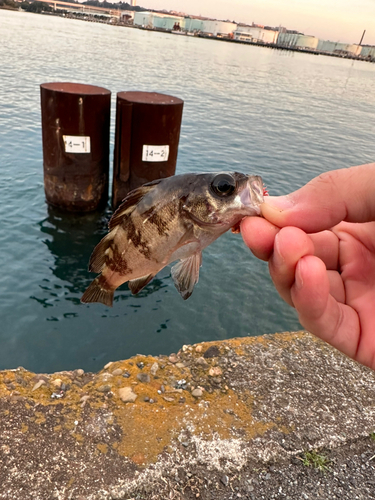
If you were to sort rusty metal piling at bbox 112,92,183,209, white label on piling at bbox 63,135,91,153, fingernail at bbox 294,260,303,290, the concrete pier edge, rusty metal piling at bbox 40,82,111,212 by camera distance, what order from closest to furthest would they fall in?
fingernail at bbox 294,260,303,290 → the concrete pier edge → rusty metal piling at bbox 40,82,111,212 → rusty metal piling at bbox 112,92,183,209 → white label on piling at bbox 63,135,91,153

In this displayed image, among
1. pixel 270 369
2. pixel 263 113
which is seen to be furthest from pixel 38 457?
pixel 263 113

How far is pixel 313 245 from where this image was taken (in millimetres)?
2400

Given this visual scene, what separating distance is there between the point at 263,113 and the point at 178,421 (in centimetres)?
2785

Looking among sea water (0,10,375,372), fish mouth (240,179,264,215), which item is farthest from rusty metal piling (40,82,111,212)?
fish mouth (240,179,264,215)

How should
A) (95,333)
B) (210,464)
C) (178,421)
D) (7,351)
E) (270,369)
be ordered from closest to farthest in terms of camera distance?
(210,464)
(178,421)
(270,369)
(7,351)
(95,333)

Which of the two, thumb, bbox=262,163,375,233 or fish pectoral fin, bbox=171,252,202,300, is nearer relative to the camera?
thumb, bbox=262,163,375,233

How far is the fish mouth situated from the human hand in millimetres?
56

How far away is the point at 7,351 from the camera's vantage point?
609 centimetres

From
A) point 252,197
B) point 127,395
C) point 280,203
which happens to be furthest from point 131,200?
point 127,395

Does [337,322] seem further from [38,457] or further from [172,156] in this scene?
[172,156]

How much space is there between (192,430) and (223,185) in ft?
8.34

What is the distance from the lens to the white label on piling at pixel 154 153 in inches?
348

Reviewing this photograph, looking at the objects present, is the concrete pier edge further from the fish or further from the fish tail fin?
the fish

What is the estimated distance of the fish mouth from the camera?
2410 millimetres
